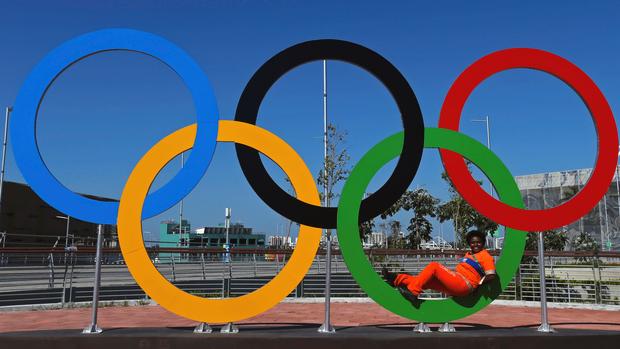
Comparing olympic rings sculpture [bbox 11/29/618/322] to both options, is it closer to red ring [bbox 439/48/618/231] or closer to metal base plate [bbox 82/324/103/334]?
red ring [bbox 439/48/618/231]

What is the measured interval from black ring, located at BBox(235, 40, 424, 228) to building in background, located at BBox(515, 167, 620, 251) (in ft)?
158

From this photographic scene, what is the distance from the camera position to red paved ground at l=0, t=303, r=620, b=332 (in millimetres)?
7864

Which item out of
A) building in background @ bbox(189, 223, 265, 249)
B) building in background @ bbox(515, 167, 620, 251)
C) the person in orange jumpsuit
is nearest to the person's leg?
the person in orange jumpsuit

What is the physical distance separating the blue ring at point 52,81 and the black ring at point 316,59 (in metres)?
0.49

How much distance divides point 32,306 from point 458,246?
74.7 ft

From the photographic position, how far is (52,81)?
5949mm

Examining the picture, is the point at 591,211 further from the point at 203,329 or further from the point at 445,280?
the point at 203,329

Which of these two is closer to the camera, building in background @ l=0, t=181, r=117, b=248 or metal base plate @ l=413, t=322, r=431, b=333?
metal base plate @ l=413, t=322, r=431, b=333

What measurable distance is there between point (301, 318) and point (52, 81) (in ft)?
19.0

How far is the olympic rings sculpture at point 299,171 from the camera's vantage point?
5.73 metres

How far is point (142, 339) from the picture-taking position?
5.27 meters

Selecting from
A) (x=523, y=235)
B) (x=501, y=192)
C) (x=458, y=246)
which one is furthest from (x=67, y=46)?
(x=458, y=246)

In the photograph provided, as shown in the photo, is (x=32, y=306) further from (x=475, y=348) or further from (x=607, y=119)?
(x=607, y=119)

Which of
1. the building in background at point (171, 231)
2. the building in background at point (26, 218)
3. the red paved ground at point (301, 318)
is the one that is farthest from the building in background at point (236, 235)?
the red paved ground at point (301, 318)
